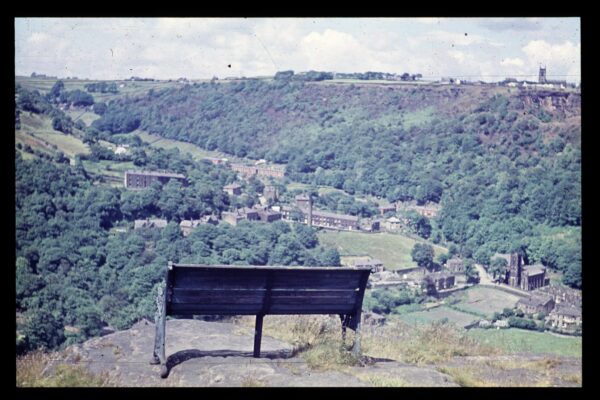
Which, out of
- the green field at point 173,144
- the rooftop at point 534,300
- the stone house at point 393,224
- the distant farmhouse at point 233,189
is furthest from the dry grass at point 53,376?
the green field at point 173,144

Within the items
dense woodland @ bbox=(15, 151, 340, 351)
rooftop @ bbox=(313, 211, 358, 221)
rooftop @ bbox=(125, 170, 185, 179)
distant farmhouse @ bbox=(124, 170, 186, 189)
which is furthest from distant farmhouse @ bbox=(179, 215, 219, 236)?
rooftop @ bbox=(313, 211, 358, 221)

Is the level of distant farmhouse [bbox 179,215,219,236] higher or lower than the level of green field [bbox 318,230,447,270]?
higher

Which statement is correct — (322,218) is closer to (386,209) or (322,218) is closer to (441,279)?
(386,209)

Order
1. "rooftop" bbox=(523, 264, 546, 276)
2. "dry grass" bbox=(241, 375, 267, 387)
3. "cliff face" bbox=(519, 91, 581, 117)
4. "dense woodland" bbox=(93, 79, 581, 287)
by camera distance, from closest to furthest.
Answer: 1. "dry grass" bbox=(241, 375, 267, 387)
2. "rooftop" bbox=(523, 264, 546, 276)
3. "cliff face" bbox=(519, 91, 581, 117)
4. "dense woodland" bbox=(93, 79, 581, 287)

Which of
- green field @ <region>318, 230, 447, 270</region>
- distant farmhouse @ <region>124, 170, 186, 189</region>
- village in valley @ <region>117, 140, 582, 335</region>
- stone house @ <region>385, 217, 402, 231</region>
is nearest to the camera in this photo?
village in valley @ <region>117, 140, 582, 335</region>

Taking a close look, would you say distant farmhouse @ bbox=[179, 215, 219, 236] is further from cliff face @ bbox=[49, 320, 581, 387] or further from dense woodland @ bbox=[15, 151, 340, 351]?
cliff face @ bbox=[49, 320, 581, 387]

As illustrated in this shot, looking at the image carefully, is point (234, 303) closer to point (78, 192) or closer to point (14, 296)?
point (14, 296)

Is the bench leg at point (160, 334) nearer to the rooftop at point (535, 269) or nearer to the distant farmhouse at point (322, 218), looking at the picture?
the rooftop at point (535, 269)
